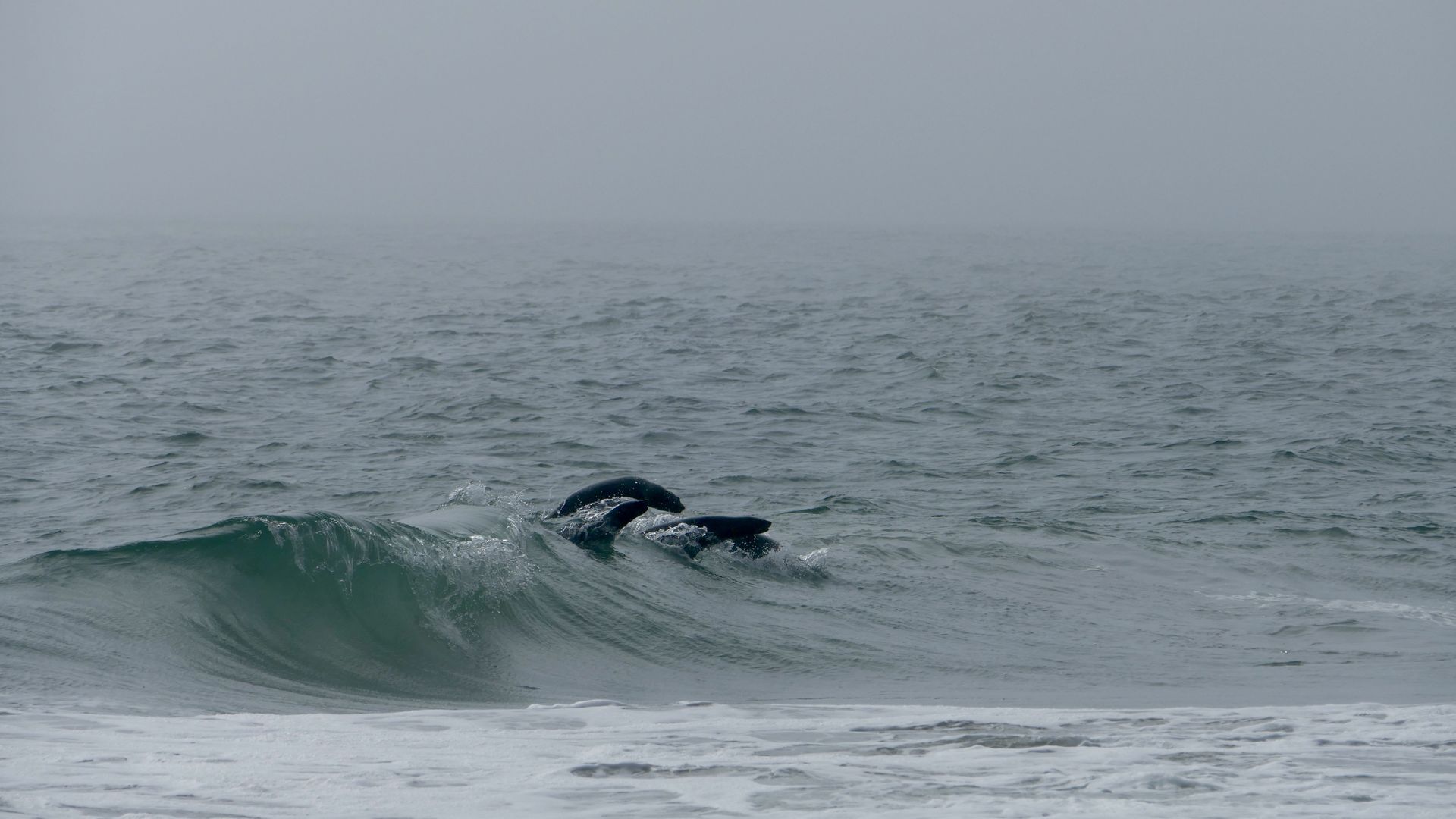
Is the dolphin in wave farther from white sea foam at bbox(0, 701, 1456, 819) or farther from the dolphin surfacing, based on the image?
white sea foam at bbox(0, 701, 1456, 819)

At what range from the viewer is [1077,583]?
1148 cm

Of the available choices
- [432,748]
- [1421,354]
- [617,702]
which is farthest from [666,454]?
[1421,354]

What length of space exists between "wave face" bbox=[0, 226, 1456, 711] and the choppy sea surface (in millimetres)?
59

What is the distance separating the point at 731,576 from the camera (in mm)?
11250

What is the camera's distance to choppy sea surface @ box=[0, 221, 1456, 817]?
611 cm

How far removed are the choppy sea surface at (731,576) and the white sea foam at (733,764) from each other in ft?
0.10

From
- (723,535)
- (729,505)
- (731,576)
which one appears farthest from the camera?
(729,505)

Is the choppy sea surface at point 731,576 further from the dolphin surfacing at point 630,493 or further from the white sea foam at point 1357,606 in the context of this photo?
the dolphin surfacing at point 630,493

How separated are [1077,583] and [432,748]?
263 inches

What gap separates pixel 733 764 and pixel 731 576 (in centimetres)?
496

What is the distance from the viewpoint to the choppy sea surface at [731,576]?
611 cm

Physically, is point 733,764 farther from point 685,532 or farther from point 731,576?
point 685,532

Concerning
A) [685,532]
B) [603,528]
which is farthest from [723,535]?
[603,528]

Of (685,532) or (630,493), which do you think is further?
(630,493)
